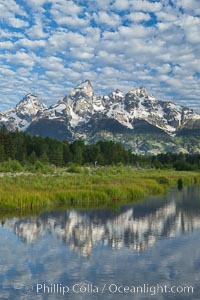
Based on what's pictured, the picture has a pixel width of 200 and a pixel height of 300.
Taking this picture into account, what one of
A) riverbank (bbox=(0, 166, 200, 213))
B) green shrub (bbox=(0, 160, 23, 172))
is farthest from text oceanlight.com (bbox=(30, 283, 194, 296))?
green shrub (bbox=(0, 160, 23, 172))

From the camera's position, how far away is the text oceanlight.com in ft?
59.7

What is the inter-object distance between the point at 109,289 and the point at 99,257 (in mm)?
5551

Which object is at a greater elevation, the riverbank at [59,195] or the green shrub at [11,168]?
the green shrub at [11,168]

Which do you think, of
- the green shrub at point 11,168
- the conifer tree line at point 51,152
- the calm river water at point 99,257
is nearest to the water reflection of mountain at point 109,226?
the calm river water at point 99,257

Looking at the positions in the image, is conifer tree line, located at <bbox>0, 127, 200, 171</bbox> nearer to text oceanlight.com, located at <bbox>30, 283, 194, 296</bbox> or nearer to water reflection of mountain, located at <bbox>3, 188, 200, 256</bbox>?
water reflection of mountain, located at <bbox>3, 188, 200, 256</bbox>

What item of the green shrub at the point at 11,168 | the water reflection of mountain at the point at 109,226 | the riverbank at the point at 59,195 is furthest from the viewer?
the green shrub at the point at 11,168

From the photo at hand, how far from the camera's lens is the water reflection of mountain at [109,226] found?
28.4 metres

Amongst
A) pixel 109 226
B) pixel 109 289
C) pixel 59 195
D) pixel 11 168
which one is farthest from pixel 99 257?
pixel 11 168

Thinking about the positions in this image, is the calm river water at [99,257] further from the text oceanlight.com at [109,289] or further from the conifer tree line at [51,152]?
the conifer tree line at [51,152]

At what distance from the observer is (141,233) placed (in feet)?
104

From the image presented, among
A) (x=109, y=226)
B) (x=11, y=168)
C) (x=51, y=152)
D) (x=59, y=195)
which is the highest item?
(x=51, y=152)

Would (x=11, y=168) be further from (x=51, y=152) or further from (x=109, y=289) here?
(x=109, y=289)

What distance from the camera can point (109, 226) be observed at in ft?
113

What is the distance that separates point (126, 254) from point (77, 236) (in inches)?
236
